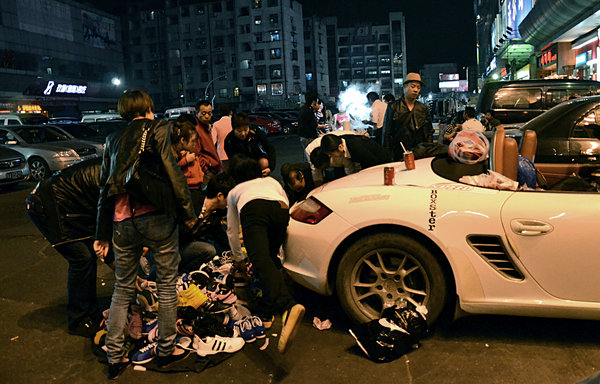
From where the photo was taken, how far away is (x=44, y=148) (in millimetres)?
14023

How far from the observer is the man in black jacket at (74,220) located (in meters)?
3.63

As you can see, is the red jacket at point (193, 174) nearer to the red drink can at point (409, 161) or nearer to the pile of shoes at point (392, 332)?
the red drink can at point (409, 161)

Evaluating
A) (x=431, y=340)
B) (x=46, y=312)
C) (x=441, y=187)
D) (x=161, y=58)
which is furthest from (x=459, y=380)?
(x=161, y=58)

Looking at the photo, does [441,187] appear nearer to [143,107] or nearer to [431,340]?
[431,340]

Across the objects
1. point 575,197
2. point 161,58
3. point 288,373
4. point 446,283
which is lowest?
point 288,373

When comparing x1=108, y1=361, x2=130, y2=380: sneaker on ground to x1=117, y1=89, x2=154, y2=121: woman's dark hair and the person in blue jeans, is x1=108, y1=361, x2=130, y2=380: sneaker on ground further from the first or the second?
x1=117, y1=89, x2=154, y2=121: woman's dark hair

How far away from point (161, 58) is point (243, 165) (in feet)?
299

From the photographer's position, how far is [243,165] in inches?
148

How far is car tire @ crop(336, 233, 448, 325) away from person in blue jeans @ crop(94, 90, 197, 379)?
3.69ft

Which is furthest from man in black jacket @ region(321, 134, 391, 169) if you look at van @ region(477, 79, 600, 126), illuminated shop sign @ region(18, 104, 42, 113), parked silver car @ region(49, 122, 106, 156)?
illuminated shop sign @ region(18, 104, 42, 113)

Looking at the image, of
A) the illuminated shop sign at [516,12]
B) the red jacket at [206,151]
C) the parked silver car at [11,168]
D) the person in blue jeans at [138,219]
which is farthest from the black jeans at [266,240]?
the illuminated shop sign at [516,12]

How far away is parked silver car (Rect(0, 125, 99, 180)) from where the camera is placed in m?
13.9

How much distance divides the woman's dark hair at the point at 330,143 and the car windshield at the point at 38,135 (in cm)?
1235

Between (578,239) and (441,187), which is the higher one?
(441,187)
